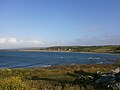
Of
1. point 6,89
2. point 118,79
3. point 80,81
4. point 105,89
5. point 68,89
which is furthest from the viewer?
point 80,81

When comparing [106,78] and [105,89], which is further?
[106,78]

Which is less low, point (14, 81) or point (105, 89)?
point (14, 81)

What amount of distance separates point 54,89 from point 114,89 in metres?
4.77

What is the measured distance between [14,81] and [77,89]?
4.61m

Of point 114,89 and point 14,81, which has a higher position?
point 14,81

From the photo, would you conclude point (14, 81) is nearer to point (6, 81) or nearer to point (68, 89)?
point (6, 81)

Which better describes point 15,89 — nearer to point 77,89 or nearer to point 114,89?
point 77,89

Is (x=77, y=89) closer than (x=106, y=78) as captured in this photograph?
Yes

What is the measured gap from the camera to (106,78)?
24703 millimetres

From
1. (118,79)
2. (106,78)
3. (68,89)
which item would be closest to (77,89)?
(68,89)

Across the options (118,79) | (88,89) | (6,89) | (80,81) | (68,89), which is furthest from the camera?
(80,81)

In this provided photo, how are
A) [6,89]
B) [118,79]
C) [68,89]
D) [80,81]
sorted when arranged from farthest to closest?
[80,81] → [118,79] → [68,89] → [6,89]

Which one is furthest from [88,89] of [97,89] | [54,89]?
[54,89]

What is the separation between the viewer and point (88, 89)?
59.6ft
